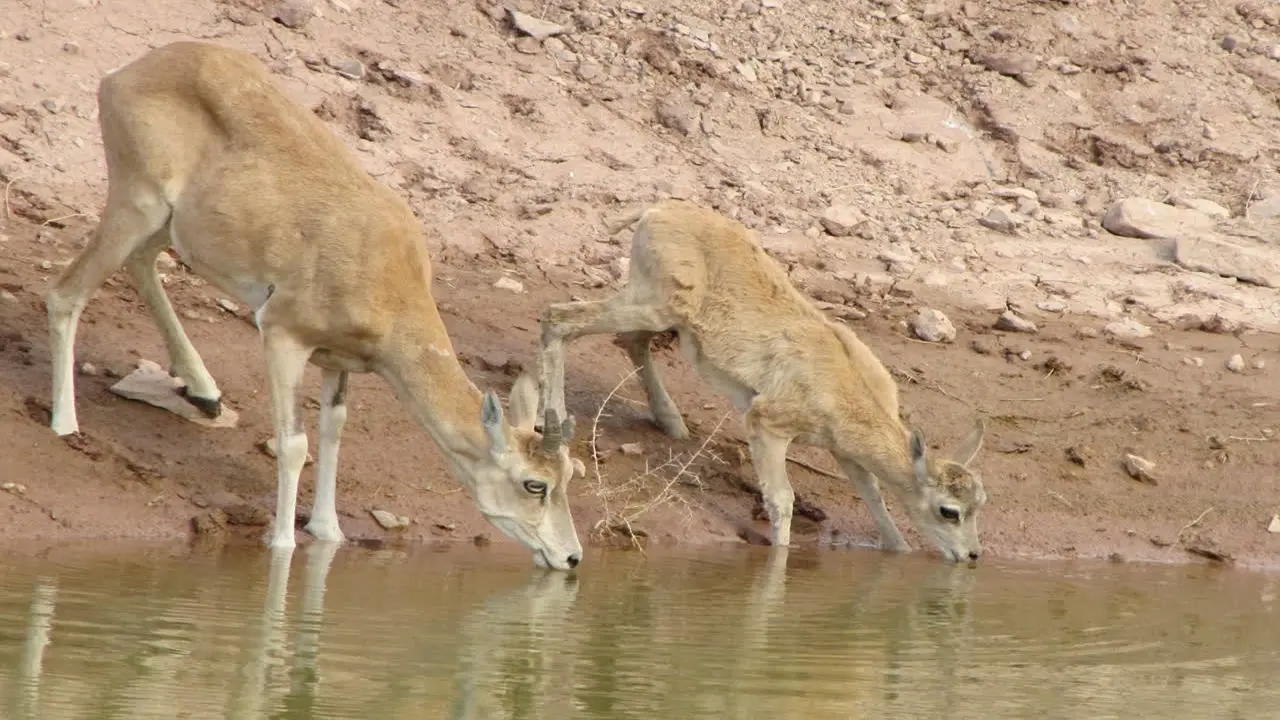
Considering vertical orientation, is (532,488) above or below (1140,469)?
above

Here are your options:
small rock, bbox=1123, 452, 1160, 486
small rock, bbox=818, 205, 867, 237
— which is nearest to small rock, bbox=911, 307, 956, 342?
small rock, bbox=818, 205, 867, 237

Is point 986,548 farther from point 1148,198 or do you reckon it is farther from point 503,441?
point 1148,198

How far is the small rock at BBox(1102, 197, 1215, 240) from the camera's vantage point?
1783cm

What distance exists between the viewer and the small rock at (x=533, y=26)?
1852 centimetres

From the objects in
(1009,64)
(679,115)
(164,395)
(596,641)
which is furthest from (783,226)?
(596,641)

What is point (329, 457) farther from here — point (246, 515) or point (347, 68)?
point (347, 68)

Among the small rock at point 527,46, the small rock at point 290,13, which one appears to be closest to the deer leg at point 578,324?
the small rock at point 290,13

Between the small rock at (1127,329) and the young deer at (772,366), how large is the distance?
3240mm

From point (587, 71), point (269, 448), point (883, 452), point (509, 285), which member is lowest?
point (509, 285)

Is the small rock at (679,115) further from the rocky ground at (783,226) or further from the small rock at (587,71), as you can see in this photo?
the small rock at (587,71)

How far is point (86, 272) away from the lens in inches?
467

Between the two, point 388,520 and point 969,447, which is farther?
point 969,447

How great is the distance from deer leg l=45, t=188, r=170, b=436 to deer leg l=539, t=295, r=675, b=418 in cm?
300

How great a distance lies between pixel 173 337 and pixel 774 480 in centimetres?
385
